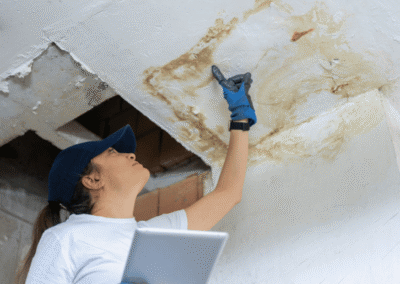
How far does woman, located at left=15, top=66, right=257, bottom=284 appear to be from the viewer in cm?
110

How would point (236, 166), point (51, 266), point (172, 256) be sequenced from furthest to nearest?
point (236, 166), point (51, 266), point (172, 256)

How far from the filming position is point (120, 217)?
1.31 metres

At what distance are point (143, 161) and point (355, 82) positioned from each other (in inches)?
48.5

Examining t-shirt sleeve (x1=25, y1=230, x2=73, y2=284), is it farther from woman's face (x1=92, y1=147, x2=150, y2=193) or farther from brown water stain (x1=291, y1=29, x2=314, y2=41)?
brown water stain (x1=291, y1=29, x2=314, y2=41)

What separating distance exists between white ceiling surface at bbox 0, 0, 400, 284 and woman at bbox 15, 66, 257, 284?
0.15 m

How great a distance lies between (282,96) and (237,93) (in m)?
0.24

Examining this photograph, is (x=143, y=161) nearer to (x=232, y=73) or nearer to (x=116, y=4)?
(x=232, y=73)

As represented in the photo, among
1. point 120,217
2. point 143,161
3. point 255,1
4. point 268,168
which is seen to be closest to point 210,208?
point 120,217

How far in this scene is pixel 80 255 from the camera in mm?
1107

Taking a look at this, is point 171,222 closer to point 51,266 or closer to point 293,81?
point 51,266

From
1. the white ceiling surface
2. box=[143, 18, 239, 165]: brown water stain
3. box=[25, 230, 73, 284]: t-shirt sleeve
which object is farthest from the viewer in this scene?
box=[143, 18, 239, 165]: brown water stain

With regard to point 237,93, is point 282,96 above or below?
below

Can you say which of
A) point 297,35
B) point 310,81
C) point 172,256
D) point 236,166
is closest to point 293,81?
point 310,81

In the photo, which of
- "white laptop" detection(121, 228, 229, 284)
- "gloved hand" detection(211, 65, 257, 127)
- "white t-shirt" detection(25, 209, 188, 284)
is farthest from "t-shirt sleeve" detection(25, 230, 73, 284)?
"gloved hand" detection(211, 65, 257, 127)
